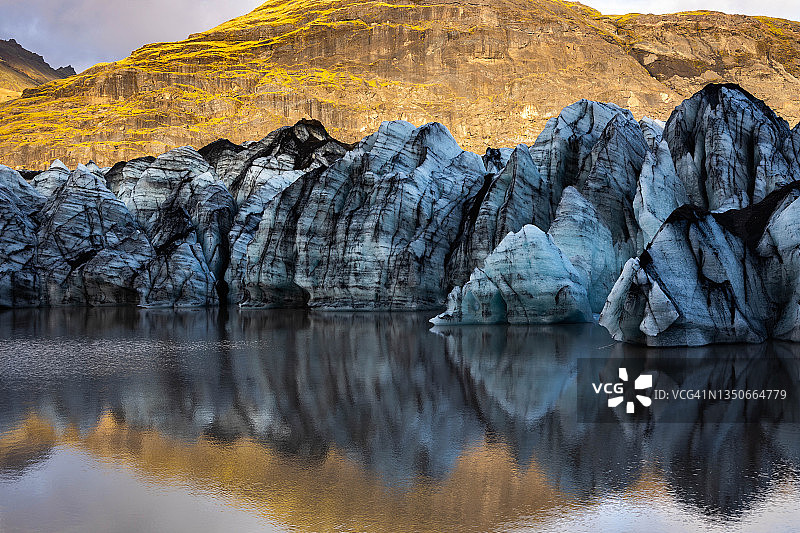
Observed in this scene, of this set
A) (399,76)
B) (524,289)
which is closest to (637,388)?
(524,289)

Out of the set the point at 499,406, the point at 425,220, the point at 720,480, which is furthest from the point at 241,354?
the point at 425,220

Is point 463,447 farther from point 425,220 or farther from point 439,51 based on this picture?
point 439,51

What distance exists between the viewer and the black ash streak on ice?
80.4ft

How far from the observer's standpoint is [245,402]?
51.5 feet

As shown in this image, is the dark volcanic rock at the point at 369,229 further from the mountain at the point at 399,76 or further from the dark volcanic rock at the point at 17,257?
the mountain at the point at 399,76

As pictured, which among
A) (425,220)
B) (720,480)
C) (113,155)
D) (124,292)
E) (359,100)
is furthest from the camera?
(359,100)

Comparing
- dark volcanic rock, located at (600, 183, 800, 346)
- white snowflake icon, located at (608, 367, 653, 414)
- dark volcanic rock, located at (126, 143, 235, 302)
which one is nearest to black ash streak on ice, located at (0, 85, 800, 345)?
dark volcanic rock, located at (600, 183, 800, 346)

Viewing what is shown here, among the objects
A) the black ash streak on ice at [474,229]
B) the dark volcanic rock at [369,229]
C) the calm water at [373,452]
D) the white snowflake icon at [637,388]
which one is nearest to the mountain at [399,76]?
the black ash streak on ice at [474,229]

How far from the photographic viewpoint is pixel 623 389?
16203mm

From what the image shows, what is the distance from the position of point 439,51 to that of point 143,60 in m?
66.8

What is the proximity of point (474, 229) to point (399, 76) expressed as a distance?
123m

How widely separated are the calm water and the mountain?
393 feet

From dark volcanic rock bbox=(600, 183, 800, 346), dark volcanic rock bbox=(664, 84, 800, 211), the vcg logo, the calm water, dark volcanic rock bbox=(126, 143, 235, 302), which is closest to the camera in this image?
the calm water

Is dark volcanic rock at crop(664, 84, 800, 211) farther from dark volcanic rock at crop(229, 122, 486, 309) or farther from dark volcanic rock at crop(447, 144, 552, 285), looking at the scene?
dark volcanic rock at crop(229, 122, 486, 309)
